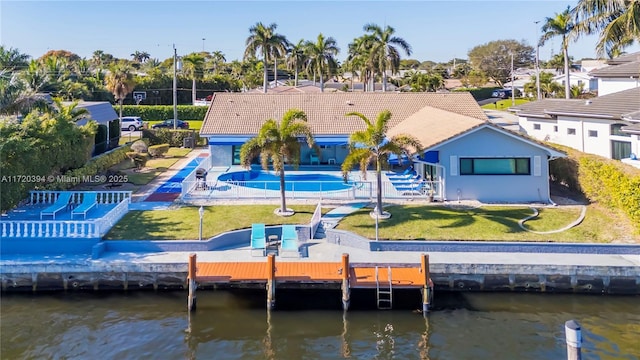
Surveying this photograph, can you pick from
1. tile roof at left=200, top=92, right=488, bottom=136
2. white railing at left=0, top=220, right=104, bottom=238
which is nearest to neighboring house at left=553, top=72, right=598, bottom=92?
tile roof at left=200, top=92, right=488, bottom=136

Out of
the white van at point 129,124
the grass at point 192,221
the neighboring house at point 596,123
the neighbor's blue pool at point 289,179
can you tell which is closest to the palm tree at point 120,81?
the white van at point 129,124

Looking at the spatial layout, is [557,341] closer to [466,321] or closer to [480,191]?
[466,321]

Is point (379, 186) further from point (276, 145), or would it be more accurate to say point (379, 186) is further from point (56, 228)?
point (56, 228)

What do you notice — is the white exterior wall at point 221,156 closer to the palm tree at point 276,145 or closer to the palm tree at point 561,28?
the palm tree at point 276,145

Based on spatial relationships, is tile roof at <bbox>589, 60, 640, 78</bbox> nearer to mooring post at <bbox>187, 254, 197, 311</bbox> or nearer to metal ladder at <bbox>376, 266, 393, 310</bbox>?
metal ladder at <bbox>376, 266, 393, 310</bbox>

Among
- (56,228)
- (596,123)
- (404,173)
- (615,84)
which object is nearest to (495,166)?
(404,173)

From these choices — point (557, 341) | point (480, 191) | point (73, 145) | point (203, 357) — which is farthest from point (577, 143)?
point (73, 145)
